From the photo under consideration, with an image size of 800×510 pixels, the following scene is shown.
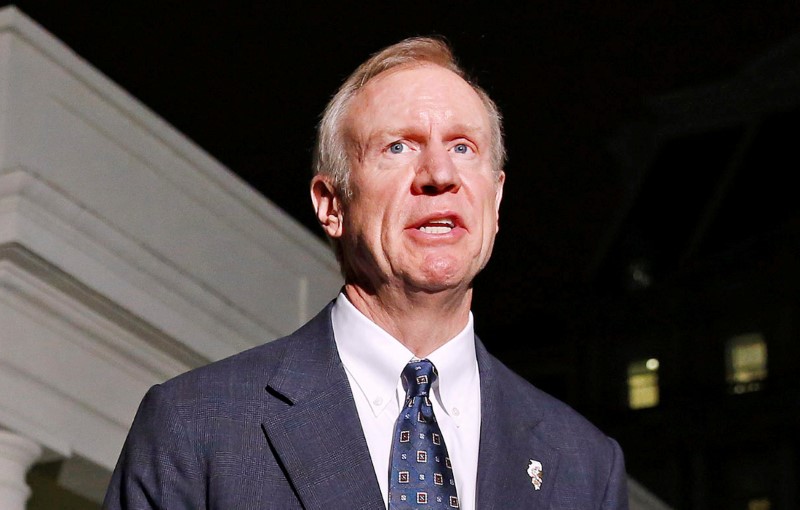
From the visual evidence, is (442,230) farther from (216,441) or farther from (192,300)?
(192,300)

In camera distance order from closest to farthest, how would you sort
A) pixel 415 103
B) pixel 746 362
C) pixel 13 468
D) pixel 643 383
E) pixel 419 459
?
pixel 419 459 < pixel 415 103 < pixel 13 468 < pixel 746 362 < pixel 643 383

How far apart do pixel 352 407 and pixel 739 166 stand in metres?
22.2

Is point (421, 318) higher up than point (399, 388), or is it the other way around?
point (421, 318)

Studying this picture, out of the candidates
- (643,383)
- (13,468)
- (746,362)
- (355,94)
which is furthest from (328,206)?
(643,383)

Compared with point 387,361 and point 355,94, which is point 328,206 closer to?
point 355,94

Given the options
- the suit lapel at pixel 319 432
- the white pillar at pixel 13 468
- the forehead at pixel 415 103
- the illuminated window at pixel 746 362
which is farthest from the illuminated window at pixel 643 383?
the suit lapel at pixel 319 432

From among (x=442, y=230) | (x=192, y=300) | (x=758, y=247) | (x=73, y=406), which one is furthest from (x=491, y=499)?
(x=758, y=247)

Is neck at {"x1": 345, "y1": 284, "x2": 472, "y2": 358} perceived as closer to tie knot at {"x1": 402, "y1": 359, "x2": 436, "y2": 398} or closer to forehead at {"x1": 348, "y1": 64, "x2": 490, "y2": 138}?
tie knot at {"x1": 402, "y1": 359, "x2": 436, "y2": 398}

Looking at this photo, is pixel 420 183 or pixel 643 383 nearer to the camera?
pixel 420 183

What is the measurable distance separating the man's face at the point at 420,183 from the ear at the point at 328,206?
4 cm

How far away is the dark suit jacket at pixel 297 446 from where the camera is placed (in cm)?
232

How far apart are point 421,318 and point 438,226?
0.14 m

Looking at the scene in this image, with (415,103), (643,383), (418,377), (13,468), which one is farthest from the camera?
(643,383)

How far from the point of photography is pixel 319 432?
2389mm
